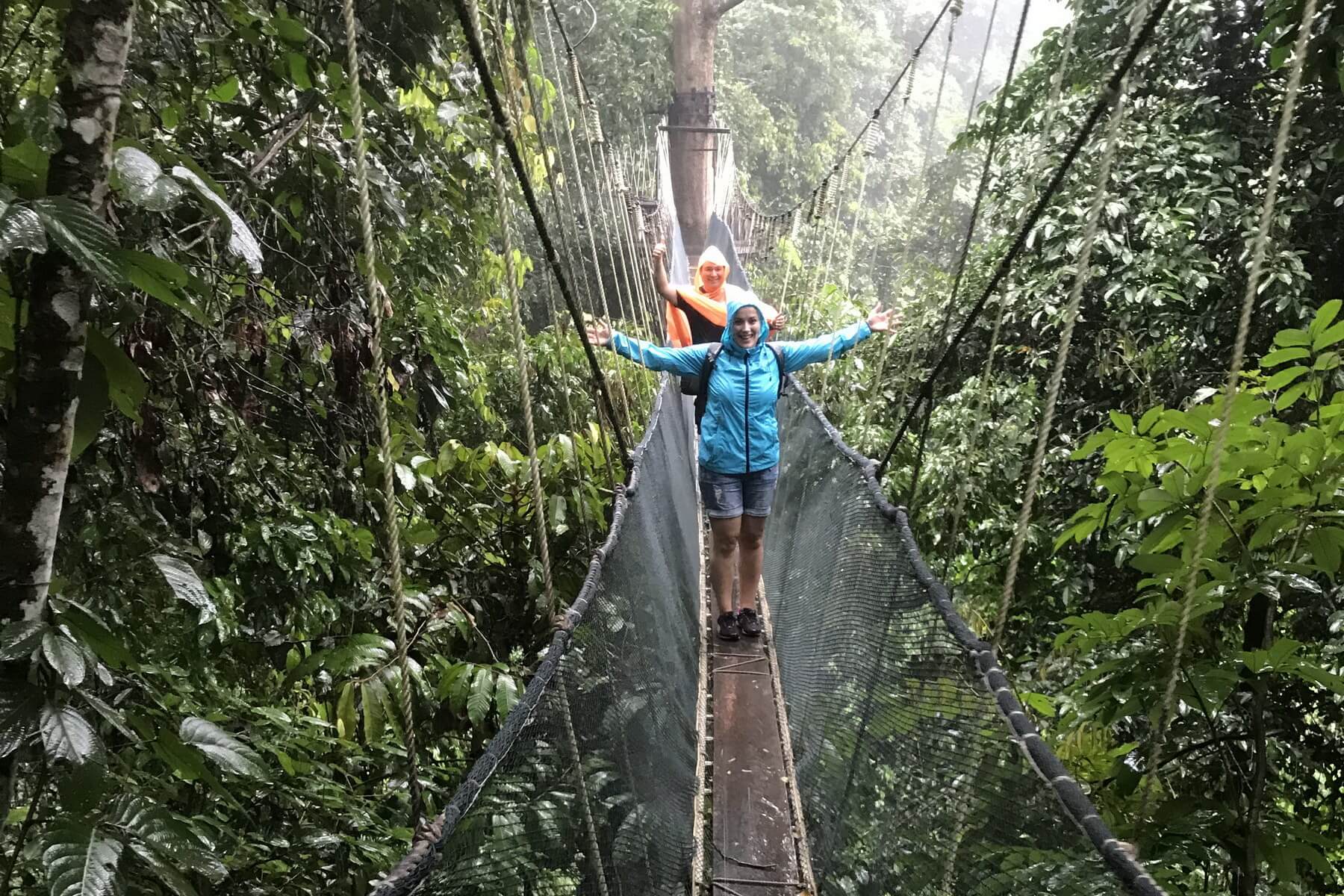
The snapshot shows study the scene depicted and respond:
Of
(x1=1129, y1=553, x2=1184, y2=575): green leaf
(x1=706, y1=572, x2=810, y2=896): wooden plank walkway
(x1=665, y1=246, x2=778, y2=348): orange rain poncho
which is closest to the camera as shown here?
(x1=1129, y1=553, x2=1184, y2=575): green leaf

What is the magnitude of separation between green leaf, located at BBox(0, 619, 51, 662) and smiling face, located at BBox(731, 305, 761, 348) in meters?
1.58

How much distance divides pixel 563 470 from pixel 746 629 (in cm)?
64

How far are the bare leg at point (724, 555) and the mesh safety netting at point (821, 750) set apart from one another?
0.41ft

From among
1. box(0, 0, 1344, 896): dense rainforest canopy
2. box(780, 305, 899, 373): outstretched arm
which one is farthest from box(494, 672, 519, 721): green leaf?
box(780, 305, 899, 373): outstretched arm

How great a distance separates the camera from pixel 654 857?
130cm

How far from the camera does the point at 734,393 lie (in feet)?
6.53

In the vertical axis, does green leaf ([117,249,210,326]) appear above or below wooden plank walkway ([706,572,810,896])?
above

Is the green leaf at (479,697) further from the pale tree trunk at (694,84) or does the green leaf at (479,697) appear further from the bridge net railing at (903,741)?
the pale tree trunk at (694,84)

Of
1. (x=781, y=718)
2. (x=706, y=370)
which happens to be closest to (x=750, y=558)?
(x=781, y=718)

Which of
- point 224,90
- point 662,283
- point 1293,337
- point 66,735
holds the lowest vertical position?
point 66,735

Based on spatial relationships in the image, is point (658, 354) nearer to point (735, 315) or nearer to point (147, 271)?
point (735, 315)

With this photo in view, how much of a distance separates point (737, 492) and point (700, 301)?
1332mm

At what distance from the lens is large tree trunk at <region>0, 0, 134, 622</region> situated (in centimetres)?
60

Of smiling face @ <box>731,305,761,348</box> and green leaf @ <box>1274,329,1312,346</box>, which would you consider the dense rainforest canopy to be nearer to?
green leaf @ <box>1274,329,1312,346</box>
